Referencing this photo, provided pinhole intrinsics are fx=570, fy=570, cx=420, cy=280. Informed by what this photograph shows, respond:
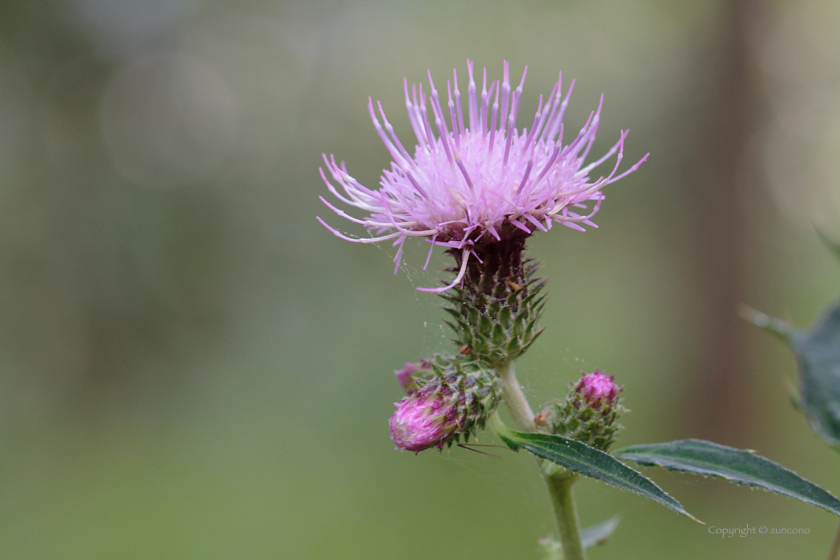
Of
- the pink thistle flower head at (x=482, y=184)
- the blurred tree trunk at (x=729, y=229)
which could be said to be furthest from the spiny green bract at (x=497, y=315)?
the blurred tree trunk at (x=729, y=229)

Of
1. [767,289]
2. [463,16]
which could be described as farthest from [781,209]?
[463,16]

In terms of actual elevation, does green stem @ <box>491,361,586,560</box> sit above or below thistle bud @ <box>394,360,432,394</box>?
below

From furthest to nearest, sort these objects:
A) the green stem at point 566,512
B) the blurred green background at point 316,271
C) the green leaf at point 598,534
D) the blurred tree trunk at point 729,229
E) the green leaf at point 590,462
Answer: the blurred tree trunk at point 729,229
the blurred green background at point 316,271
the green leaf at point 598,534
the green stem at point 566,512
the green leaf at point 590,462

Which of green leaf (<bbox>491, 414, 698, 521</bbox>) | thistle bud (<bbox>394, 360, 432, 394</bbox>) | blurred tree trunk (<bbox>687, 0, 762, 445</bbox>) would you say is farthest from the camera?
blurred tree trunk (<bbox>687, 0, 762, 445</bbox>)

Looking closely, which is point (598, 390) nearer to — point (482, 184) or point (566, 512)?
point (566, 512)

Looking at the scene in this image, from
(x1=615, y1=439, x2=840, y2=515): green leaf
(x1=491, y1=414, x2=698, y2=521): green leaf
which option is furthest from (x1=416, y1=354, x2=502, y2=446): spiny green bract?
(x1=615, y1=439, x2=840, y2=515): green leaf

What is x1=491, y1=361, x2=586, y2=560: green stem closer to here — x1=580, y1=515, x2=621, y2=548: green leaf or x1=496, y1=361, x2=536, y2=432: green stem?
x1=496, y1=361, x2=536, y2=432: green stem

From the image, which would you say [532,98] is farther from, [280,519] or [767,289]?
[280,519]

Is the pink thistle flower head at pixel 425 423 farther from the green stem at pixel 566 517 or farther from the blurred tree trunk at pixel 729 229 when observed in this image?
the blurred tree trunk at pixel 729 229
